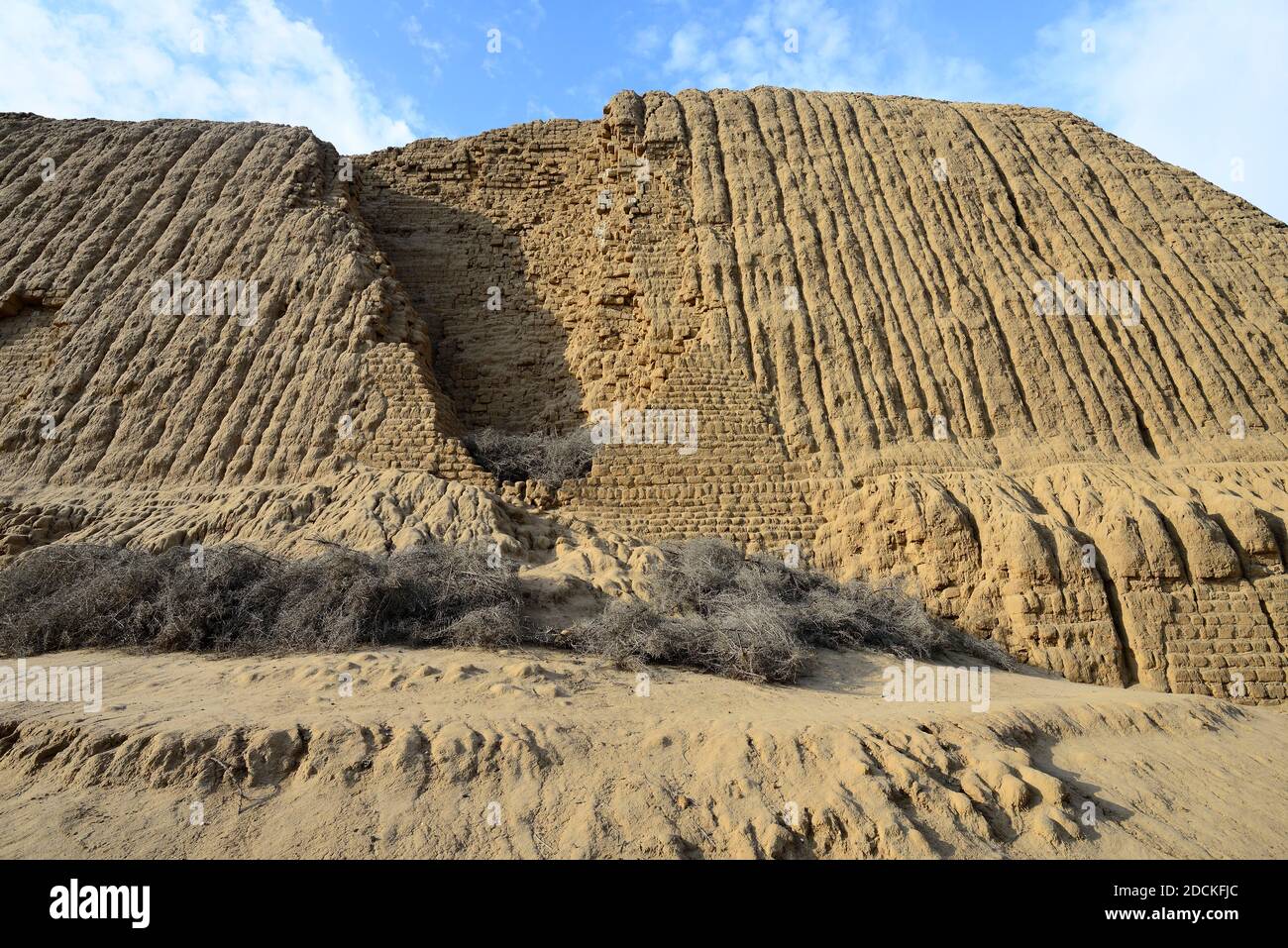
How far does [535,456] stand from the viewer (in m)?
9.64

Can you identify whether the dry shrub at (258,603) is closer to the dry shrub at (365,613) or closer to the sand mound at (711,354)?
the dry shrub at (365,613)

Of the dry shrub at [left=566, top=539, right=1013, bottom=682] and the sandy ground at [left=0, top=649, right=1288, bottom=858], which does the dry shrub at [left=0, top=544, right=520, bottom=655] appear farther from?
the dry shrub at [left=566, top=539, right=1013, bottom=682]

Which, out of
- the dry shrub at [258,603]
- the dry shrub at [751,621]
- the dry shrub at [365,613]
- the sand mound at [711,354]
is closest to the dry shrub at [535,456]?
the sand mound at [711,354]

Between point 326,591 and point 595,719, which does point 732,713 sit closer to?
point 595,719

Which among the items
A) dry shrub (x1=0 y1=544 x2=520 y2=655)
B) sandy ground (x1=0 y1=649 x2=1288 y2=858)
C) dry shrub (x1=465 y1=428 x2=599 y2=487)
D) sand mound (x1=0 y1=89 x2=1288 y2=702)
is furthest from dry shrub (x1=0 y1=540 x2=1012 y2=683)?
dry shrub (x1=465 y1=428 x2=599 y2=487)

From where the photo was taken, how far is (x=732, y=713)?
4.68m

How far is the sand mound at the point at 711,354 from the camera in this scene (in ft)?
26.3

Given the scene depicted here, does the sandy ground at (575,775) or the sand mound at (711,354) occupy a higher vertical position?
the sand mound at (711,354)

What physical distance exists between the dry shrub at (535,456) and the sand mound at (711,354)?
0.95ft

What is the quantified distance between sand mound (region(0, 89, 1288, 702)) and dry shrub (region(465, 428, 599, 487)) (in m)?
0.29

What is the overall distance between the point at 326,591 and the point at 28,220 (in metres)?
10.3

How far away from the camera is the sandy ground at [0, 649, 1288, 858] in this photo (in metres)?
3.31
